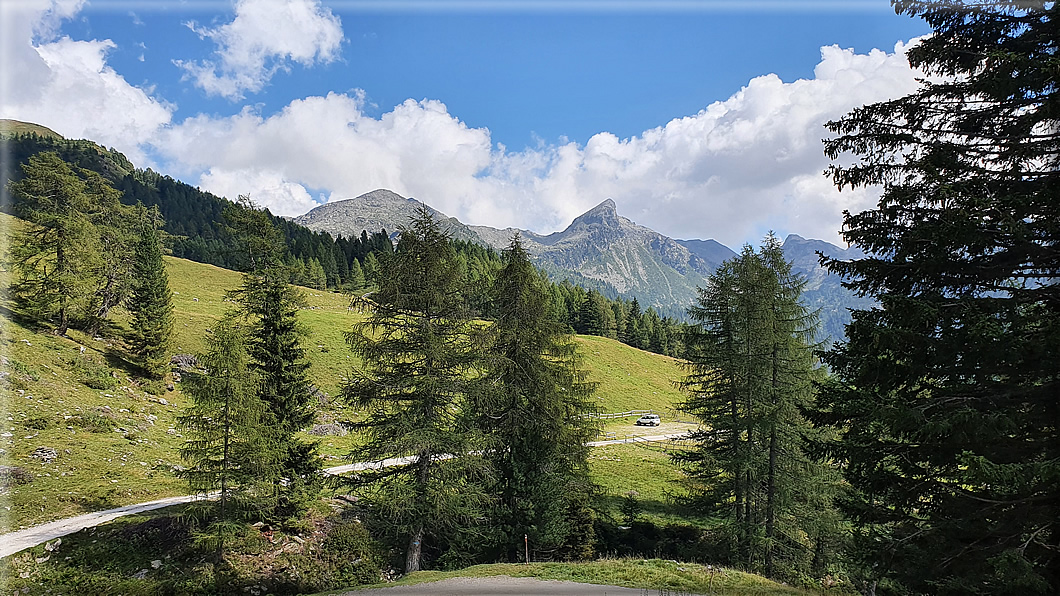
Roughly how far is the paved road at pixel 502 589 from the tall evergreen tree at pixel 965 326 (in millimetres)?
7487

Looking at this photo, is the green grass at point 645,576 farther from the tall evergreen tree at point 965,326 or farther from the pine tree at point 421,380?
the tall evergreen tree at point 965,326

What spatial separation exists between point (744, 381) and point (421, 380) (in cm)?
1250

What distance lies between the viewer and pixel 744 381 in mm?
19141

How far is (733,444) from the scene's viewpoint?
19.8 m

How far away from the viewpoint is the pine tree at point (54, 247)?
33812 millimetres

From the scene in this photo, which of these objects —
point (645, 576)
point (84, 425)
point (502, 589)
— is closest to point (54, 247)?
point (84, 425)

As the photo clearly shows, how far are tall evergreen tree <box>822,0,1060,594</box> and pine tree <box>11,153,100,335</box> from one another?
151 feet

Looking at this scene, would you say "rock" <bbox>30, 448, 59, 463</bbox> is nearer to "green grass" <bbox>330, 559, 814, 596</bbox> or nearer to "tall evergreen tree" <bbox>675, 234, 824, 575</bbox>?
"green grass" <bbox>330, 559, 814, 596</bbox>

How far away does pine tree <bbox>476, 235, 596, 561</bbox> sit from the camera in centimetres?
1822

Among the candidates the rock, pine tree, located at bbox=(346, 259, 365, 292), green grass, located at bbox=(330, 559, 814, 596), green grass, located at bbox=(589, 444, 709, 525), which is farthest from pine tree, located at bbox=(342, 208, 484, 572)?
pine tree, located at bbox=(346, 259, 365, 292)

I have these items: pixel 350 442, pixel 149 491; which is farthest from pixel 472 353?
pixel 350 442

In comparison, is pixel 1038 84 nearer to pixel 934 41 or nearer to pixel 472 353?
pixel 934 41

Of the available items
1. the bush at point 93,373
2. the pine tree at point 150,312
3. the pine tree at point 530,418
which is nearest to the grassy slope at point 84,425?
the bush at point 93,373

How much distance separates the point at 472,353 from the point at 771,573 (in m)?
13.9
